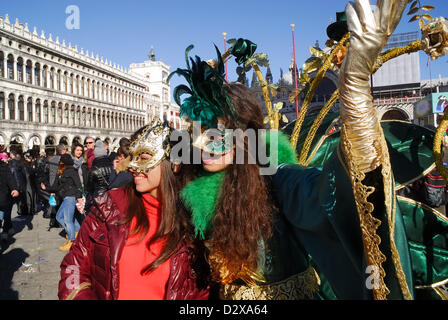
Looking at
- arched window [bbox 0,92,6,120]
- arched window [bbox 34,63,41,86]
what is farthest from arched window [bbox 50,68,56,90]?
arched window [bbox 0,92,6,120]

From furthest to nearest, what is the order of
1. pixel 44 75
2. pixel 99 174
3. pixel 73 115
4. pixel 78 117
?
1. pixel 78 117
2. pixel 73 115
3. pixel 44 75
4. pixel 99 174

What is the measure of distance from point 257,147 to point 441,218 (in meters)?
0.84

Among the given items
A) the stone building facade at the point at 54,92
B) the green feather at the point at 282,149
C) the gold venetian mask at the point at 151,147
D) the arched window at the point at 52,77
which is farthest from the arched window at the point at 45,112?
the green feather at the point at 282,149

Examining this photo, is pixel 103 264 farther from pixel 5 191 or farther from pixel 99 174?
pixel 5 191

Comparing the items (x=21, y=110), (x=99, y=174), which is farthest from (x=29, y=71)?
(x=99, y=174)

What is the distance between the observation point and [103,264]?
154 cm

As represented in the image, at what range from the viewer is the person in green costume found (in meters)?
0.81

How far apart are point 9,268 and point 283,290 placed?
177 inches

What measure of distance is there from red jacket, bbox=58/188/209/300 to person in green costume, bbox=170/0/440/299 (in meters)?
0.17

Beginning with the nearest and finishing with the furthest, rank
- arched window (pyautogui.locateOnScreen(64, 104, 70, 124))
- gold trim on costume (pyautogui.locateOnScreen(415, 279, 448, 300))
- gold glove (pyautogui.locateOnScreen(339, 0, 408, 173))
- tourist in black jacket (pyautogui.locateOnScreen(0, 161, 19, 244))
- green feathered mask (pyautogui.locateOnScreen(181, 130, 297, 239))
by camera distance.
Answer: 1. gold glove (pyautogui.locateOnScreen(339, 0, 408, 173))
2. gold trim on costume (pyautogui.locateOnScreen(415, 279, 448, 300))
3. green feathered mask (pyautogui.locateOnScreen(181, 130, 297, 239))
4. tourist in black jacket (pyautogui.locateOnScreen(0, 161, 19, 244))
5. arched window (pyautogui.locateOnScreen(64, 104, 70, 124))

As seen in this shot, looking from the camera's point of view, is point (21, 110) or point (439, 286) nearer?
point (439, 286)

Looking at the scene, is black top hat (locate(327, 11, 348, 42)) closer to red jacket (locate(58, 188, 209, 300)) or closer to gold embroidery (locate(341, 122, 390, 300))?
gold embroidery (locate(341, 122, 390, 300))

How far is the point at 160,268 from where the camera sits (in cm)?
156

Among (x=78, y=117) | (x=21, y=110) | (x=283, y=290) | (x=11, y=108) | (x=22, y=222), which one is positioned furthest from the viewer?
(x=78, y=117)
